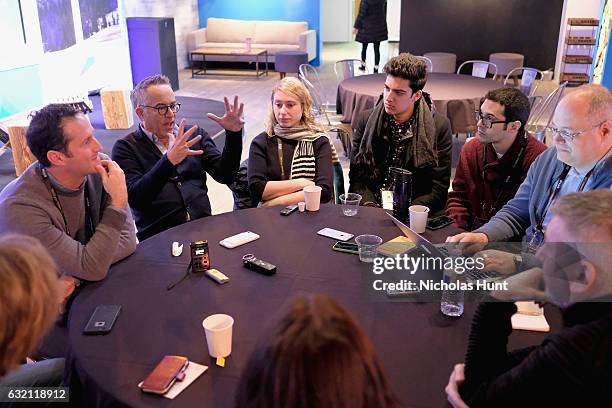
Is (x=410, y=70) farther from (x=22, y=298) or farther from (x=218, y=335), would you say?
(x=22, y=298)

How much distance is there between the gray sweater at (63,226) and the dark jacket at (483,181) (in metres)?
1.79

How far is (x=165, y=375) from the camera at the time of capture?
1521mm

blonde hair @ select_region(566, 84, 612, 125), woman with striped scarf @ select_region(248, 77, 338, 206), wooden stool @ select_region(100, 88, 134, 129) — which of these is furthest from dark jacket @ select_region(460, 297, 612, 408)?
wooden stool @ select_region(100, 88, 134, 129)

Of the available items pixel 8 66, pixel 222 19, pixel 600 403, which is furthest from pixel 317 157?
pixel 222 19

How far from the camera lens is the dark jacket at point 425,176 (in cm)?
324

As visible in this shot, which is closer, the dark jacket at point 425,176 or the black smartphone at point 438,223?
the black smartphone at point 438,223

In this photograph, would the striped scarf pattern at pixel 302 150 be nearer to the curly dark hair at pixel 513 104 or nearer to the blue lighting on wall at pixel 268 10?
the curly dark hair at pixel 513 104

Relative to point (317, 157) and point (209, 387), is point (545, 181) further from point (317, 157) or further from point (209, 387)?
point (209, 387)

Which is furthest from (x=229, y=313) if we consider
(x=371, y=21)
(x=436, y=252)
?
(x=371, y=21)

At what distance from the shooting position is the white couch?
11.5 metres

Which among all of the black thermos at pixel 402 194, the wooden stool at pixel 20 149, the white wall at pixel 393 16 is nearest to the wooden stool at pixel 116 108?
the wooden stool at pixel 20 149

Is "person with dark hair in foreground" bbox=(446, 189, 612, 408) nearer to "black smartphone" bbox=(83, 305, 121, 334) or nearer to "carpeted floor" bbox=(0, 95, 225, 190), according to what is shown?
"black smartphone" bbox=(83, 305, 121, 334)

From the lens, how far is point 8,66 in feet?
23.4

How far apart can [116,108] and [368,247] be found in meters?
5.14
